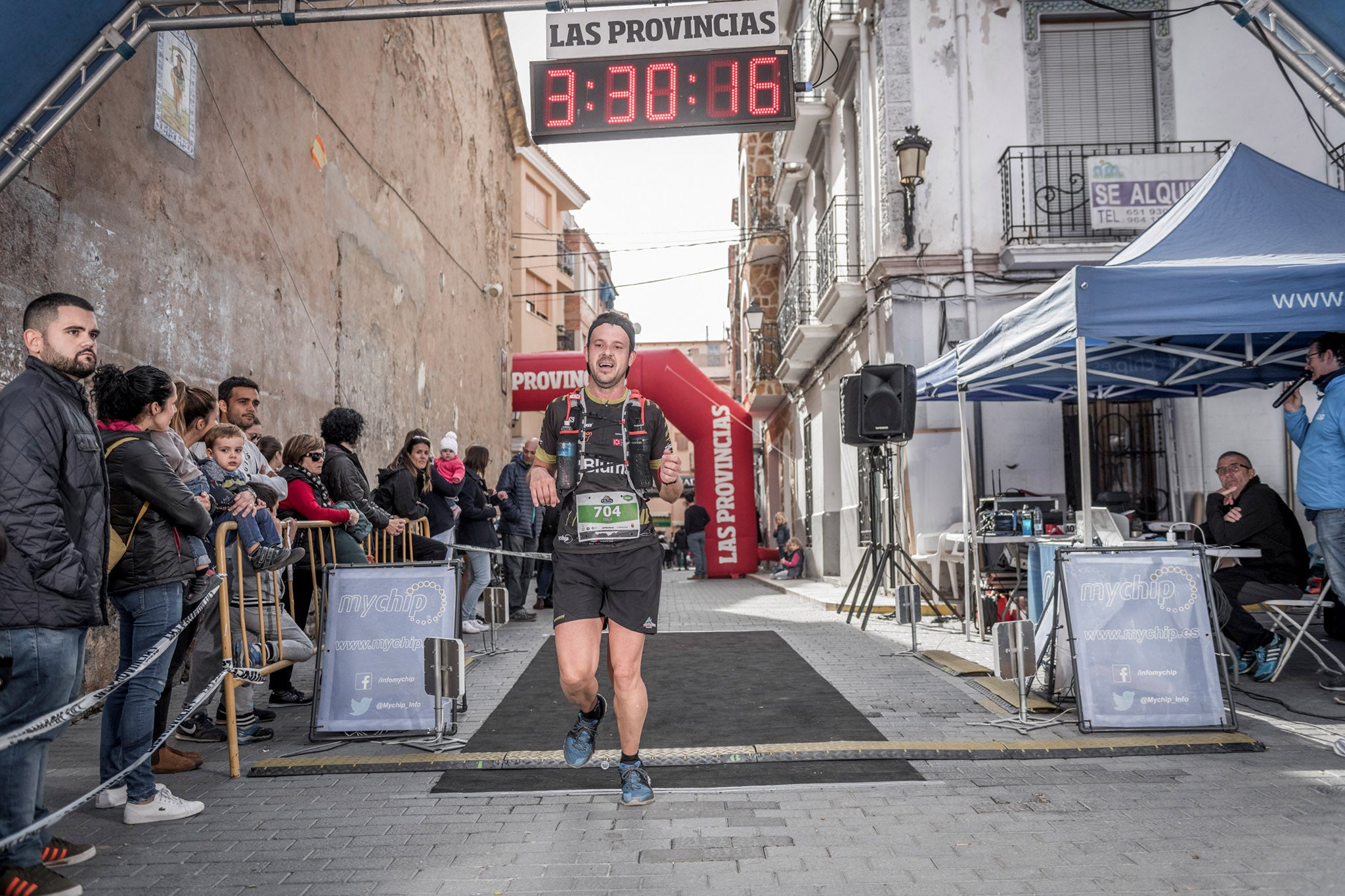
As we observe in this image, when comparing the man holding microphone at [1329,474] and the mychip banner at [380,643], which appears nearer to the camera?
the mychip banner at [380,643]

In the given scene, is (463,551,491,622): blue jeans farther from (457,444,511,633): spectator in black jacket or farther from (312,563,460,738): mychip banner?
(312,563,460,738): mychip banner

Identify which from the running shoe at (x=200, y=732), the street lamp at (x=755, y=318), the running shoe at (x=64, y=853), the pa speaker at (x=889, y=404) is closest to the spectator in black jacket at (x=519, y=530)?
the pa speaker at (x=889, y=404)

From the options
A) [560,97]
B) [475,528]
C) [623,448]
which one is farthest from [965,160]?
[623,448]

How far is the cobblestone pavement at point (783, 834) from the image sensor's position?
135 inches

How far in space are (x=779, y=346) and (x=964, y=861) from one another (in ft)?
67.0

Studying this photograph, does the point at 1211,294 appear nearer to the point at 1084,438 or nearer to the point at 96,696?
the point at 1084,438

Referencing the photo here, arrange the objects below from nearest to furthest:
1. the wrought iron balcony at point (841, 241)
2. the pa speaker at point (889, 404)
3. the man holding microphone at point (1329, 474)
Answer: the man holding microphone at point (1329, 474) → the pa speaker at point (889, 404) → the wrought iron balcony at point (841, 241)

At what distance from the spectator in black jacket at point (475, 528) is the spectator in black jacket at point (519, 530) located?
40 centimetres

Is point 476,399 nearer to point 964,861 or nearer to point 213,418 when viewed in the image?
point 213,418

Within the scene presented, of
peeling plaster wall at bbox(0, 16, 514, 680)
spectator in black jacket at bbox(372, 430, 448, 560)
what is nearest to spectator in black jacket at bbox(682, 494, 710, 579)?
peeling plaster wall at bbox(0, 16, 514, 680)

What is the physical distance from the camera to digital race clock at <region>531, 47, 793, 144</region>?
8.16 metres

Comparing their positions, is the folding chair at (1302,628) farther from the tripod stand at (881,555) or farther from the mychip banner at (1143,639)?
the tripod stand at (881,555)

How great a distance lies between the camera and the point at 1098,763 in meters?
4.95

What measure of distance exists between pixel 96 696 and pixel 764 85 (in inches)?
257
